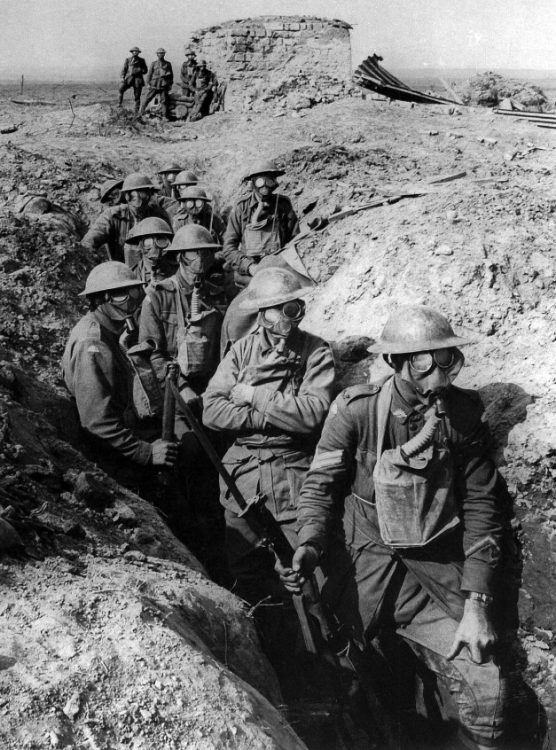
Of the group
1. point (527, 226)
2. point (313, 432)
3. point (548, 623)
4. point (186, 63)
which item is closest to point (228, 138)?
point (186, 63)

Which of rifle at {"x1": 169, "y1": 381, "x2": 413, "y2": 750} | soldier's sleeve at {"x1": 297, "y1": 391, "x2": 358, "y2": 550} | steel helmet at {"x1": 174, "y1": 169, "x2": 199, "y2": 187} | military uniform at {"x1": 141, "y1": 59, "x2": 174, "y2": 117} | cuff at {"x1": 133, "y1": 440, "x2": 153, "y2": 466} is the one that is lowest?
rifle at {"x1": 169, "y1": 381, "x2": 413, "y2": 750}

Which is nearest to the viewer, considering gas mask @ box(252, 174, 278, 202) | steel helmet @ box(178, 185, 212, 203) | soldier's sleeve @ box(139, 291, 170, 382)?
soldier's sleeve @ box(139, 291, 170, 382)

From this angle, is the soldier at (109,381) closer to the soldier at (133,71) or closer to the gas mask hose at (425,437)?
the gas mask hose at (425,437)

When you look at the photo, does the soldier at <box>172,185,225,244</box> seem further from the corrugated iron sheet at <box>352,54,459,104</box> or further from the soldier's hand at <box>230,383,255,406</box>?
the corrugated iron sheet at <box>352,54,459,104</box>

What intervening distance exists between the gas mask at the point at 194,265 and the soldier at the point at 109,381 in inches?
34.8

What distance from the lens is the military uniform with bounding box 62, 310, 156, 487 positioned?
17.5 ft

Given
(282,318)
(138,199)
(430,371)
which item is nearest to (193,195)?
(138,199)

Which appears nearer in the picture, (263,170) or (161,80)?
(263,170)

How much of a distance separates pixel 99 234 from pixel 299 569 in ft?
18.0

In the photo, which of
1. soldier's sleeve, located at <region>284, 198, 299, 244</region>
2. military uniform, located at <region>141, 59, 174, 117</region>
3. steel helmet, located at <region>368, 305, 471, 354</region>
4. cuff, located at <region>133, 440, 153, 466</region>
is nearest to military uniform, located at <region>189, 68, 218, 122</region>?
military uniform, located at <region>141, 59, 174, 117</region>

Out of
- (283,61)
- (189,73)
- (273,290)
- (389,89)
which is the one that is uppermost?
(283,61)

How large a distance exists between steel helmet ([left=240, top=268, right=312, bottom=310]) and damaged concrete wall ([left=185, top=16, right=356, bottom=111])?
1000 cm

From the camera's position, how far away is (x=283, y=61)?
14711mm

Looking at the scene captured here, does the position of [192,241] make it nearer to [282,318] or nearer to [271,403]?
[282,318]
